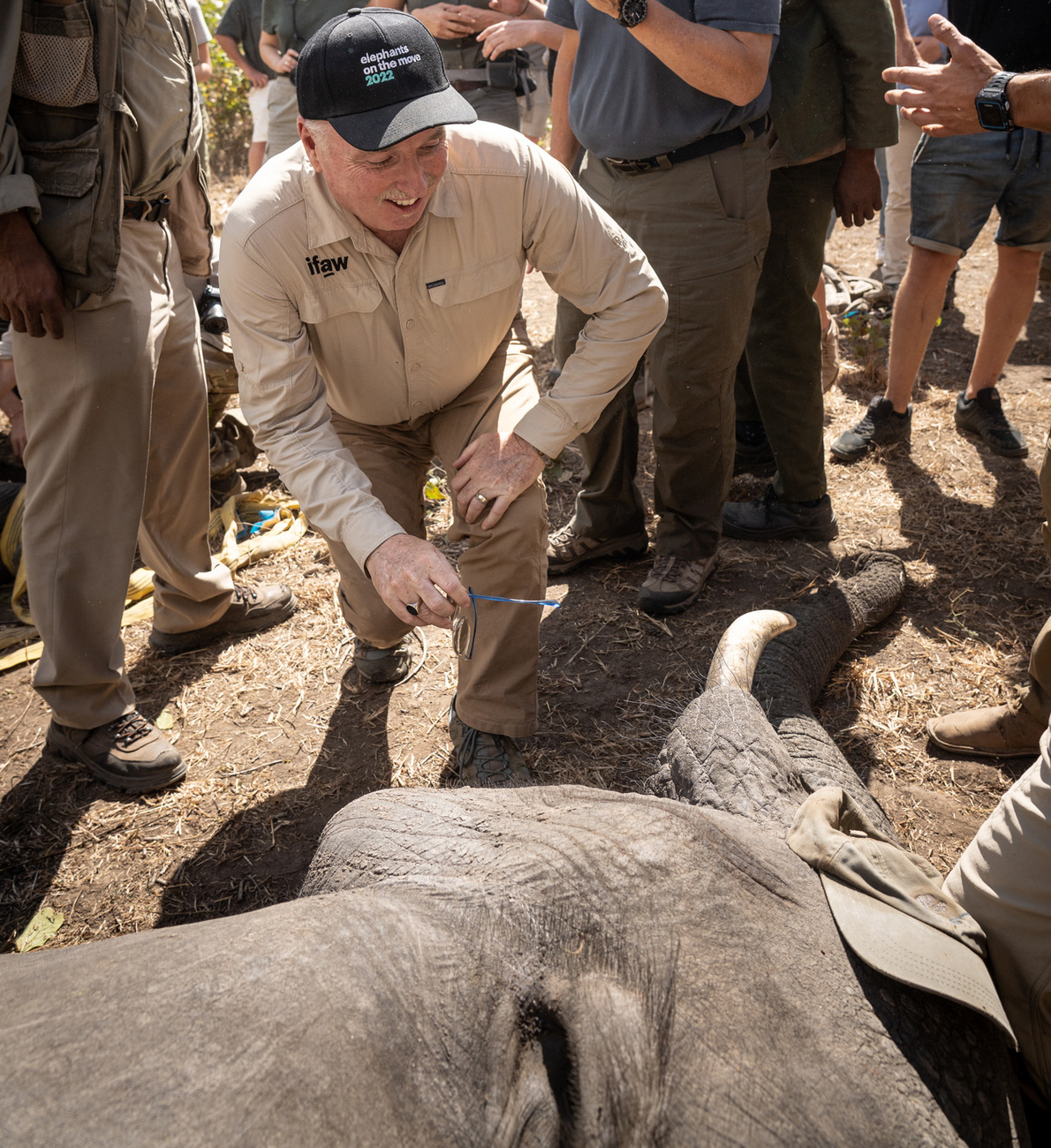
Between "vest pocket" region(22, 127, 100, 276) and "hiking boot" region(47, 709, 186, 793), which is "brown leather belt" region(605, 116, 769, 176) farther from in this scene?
"hiking boot" region(47, 709, 186, 793)

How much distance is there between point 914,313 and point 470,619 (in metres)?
2.68

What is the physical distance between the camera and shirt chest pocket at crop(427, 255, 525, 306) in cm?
227

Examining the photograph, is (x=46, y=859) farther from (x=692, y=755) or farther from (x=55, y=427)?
(x=692, y=755)

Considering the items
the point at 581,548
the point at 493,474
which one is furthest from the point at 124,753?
the point at 581,548

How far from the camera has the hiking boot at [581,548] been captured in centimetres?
344

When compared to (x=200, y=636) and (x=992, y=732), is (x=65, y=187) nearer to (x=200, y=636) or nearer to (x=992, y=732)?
(x=200, y=636)

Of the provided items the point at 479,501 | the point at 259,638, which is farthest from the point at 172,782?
the point at 479,501

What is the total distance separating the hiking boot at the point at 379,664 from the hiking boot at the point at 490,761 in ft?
1.72

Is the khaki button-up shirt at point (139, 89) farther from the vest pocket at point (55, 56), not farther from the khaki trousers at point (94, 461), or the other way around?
the khaki trousers at point (94, 461)

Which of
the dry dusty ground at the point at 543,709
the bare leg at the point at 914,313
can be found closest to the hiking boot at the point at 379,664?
the dry dusty ground at the point at 543,709

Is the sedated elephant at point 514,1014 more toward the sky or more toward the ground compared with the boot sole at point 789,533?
more toward the sky

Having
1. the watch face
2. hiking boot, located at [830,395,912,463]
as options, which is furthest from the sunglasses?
hiking boot, located at [830,395,912,463]

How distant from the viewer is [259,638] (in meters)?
3.27

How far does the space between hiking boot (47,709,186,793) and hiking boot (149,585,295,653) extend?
1.84 ft
